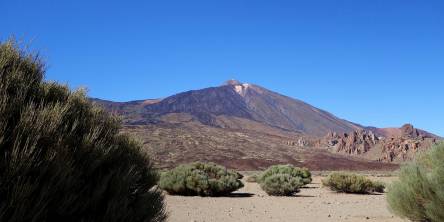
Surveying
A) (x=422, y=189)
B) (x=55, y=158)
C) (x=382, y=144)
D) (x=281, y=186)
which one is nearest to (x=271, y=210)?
(x=281, y=186)

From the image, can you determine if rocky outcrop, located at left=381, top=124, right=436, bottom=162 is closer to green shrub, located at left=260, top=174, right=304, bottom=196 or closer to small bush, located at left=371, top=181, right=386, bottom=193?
small bush, located at left=371, top=181, right=386, bottom=193

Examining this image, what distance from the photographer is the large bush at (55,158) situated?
13.3 ft

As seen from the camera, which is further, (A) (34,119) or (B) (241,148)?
(B) (241,148)

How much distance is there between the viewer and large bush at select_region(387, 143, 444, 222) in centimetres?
934

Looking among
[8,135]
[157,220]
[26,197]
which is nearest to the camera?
[26,197]

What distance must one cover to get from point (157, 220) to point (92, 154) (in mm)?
1384

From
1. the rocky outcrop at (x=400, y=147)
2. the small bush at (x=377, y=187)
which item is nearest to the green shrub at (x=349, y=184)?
the small bush at (x=377, y=187)

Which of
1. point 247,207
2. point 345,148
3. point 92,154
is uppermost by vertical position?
point 345,148

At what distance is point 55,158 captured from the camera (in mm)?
4500

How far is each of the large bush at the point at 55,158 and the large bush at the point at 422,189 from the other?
17.7 feet

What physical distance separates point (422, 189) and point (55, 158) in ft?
24.8

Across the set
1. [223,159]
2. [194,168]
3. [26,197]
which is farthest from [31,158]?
[223,159]

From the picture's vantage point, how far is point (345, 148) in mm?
130500

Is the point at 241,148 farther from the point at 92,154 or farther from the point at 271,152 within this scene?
the point at 92,154
